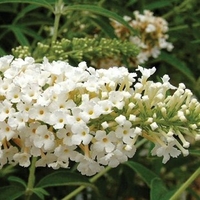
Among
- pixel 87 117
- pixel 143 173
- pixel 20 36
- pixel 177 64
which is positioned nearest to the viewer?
pixel 87 117

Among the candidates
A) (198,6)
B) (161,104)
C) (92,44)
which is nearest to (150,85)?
(161,104)

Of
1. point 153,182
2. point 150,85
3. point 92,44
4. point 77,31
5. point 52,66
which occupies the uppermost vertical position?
point 77,31

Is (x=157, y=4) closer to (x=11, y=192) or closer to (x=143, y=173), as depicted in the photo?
(x=143, y=173)

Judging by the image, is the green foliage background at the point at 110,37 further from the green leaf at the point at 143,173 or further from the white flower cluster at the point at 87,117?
the white flower cluster at the point at 87,117

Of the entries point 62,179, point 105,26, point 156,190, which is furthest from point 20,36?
point 156,190

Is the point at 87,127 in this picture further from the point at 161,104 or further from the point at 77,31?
the point at 77,31

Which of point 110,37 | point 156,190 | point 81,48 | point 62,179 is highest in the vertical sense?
point 110,37

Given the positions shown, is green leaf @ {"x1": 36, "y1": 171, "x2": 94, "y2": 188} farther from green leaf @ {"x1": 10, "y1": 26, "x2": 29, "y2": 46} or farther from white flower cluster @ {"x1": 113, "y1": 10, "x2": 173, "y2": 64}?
white flower cluster @ {"x1": 113, "y1": 10, "x2": 173, "y2": 64}
